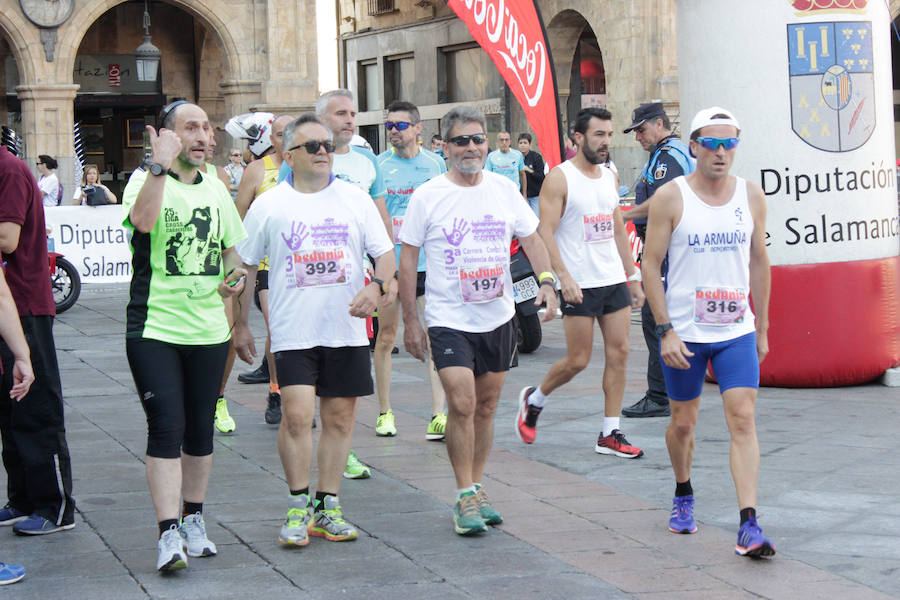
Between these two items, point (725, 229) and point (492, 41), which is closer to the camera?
point (725, 229)

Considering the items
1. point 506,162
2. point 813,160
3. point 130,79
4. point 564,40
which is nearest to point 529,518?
point 813,160

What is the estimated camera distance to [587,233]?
739 centimetres

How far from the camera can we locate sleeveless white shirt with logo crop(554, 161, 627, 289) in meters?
7.37

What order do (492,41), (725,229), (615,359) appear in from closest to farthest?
(725,229), (615,359), (492,41)

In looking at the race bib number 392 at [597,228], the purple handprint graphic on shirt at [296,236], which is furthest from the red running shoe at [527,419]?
the purple handprint graphic on shirt at [296,236]

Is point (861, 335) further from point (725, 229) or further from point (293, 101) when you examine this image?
point (293, 101)

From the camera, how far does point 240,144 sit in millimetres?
27547

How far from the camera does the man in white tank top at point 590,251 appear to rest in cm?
732

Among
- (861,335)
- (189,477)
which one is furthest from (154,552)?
(861,335)

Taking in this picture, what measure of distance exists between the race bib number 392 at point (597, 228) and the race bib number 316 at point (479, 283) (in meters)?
1.74

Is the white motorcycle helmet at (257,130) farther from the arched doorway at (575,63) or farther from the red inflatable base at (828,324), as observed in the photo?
the arched doorway at (575,63)

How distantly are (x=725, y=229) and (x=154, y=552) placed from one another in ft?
8.62

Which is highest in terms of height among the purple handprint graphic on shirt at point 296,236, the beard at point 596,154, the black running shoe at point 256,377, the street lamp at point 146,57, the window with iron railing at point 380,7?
the window with iron railing at point 380,7

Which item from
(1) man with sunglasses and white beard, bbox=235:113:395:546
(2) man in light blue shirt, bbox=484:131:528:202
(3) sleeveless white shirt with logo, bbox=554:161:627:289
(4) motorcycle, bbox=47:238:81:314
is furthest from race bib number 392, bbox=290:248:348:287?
(2) man in light blue shirt, bbox=484:131:528:202
